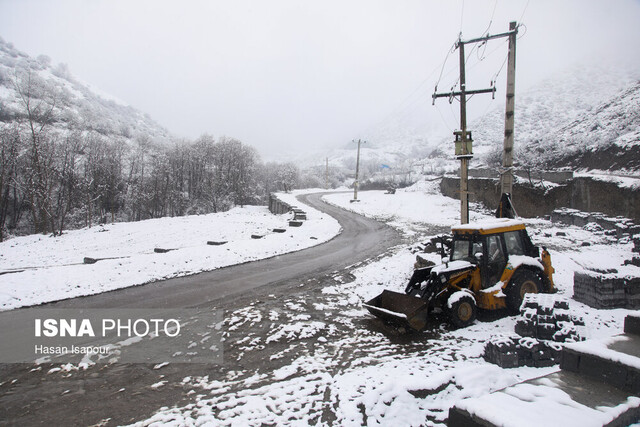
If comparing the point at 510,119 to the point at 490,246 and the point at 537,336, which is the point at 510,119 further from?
the point at 537,336

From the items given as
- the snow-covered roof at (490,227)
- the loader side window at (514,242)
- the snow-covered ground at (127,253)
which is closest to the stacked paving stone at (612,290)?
the loader side window at (514,242)

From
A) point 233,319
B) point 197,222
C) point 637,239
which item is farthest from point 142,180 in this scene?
point 637,239

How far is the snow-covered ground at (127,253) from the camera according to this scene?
1028 cm

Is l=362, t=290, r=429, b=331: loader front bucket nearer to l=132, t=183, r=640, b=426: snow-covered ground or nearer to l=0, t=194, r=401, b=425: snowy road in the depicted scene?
l=132, t=183, r=640, b=426: snow-covered ground

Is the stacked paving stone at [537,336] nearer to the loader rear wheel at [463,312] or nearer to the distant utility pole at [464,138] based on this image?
the loader rear wheel at [463,312]

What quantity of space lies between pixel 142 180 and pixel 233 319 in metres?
54.2

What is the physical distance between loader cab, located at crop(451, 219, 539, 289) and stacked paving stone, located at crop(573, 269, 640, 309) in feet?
4.41

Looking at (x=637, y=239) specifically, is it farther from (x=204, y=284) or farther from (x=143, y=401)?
(x=143, y=401)

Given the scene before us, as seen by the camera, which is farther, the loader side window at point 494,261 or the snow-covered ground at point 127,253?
the snow-covered ground at point 127,253

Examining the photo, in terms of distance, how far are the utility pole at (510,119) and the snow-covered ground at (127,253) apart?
33.1ft

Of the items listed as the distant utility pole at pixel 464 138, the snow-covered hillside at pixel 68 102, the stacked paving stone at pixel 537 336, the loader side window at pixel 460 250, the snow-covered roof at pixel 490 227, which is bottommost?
the stacked paving stone at pixel 537 336

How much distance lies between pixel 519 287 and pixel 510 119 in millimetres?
7369

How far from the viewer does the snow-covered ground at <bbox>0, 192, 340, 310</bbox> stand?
10.3 m

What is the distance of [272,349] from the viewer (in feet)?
20.4
